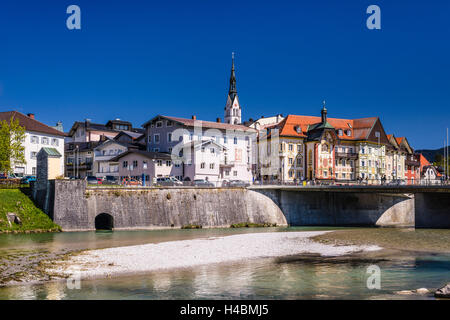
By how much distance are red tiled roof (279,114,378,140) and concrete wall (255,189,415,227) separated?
26111 mm

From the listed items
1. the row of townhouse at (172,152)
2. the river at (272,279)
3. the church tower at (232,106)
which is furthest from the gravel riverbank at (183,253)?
the church tower at (232,106)

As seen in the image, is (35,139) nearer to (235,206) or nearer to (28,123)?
(28,123)

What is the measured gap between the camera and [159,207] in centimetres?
5822

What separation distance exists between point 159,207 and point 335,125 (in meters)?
57.5

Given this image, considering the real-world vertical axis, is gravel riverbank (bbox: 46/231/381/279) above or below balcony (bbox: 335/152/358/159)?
below

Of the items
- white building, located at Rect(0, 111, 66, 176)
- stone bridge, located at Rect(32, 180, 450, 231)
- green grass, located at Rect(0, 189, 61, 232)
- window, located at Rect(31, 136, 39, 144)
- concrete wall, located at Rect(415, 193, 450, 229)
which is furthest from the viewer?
window, located at Rect(31, 136, 39, 144)

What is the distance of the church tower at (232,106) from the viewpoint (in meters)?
136

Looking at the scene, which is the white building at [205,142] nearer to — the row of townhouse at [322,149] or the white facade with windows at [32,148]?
the row of townhouse at [322,149]

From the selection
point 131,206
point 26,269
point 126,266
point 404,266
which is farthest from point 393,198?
point 26,269

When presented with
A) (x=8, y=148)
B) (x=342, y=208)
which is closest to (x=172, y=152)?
(x=8, y=148)

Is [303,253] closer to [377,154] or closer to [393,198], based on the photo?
[393,198]

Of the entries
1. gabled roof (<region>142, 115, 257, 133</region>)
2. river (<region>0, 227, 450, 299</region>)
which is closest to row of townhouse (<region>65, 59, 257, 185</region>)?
gabled roof (<region>142, 115, 257, 133</region>)

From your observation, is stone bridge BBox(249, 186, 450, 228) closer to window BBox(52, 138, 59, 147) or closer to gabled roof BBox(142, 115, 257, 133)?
gabled roof BBox(142, 115, 257, 133)

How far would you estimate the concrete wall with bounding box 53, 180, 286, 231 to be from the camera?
53.2m
